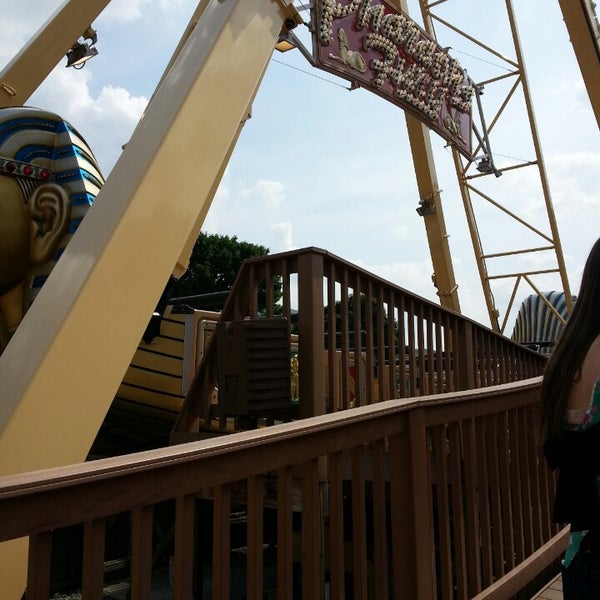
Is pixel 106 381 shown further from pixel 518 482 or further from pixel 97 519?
pixel 518 482

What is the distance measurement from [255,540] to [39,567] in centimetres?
57

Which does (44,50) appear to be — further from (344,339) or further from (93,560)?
(93,560)

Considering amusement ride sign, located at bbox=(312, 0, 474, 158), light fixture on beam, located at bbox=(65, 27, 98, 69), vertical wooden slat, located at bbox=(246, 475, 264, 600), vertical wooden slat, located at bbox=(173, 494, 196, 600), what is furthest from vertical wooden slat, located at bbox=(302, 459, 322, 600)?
light fixture on beam, located at bbox=(65, 27, 98, 69)

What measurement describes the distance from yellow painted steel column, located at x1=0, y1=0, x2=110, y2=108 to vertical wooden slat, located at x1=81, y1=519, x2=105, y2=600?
539cm

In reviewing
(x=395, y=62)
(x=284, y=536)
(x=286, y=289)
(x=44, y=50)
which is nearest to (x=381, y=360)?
(x=286, y=289)

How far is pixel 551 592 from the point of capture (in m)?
3.00

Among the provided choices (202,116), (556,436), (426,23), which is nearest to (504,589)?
(556,436)

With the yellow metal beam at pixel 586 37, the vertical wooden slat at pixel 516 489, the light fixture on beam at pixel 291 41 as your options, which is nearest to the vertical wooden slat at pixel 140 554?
the vertical wooden slat at pixel 516 489

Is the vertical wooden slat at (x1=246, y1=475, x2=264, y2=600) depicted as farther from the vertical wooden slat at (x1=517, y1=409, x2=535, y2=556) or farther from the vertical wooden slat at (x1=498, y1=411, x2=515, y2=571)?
the vertical wooden slat at (x1=517, y1=409, x2=535, y2=556)

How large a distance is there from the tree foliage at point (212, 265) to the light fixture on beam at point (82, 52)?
2307 centimetres

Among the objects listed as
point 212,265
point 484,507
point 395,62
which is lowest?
point 484,507

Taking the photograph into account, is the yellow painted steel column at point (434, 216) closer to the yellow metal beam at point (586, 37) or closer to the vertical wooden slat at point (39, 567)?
the yellow metal beam at point (586, 37)

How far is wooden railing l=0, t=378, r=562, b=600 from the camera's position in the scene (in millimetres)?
1156

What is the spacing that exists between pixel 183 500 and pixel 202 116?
2682mm
